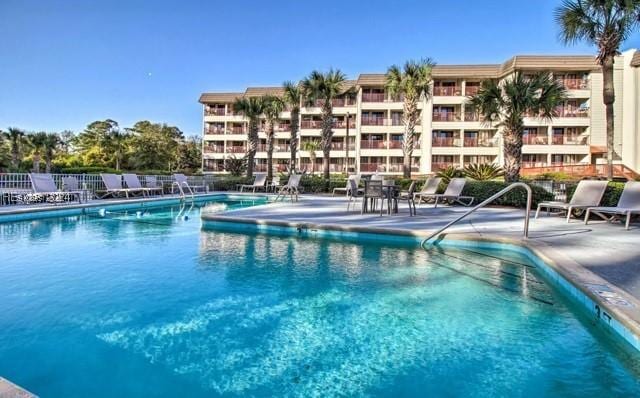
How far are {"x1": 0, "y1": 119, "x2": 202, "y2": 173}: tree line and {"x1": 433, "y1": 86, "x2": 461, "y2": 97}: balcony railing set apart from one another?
2645 centimetres

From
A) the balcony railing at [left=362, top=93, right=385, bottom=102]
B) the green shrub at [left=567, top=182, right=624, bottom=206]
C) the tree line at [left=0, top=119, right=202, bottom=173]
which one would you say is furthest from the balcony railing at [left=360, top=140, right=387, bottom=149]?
the green shrub at [left=567, top=182, right=624, bottom=206]

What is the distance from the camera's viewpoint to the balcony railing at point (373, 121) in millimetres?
37750

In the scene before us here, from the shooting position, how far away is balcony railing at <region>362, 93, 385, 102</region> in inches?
1485

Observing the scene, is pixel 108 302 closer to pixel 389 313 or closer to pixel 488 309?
pixel 389 313

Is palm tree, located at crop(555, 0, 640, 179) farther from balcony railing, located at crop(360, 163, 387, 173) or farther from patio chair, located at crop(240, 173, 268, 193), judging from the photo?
balcony railing, located at crop(360, 163, 387, 173)

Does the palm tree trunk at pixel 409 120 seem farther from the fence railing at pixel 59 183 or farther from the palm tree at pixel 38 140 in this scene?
the palm tree at pixel 38 140

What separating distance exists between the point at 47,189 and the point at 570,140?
3647 cm

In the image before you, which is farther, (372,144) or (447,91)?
(372,144)

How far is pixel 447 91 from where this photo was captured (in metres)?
35.7

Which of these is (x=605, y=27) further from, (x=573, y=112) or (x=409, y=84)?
(x=573, y=112)

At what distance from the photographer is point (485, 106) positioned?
42.3 ft

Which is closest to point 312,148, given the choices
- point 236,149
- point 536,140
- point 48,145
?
point 236,149

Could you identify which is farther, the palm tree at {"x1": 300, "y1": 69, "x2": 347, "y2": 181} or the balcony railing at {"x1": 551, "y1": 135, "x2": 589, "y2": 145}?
the balcony railing at {"x1": 551, "y1": 135, "x2": 589, "y2": 145}

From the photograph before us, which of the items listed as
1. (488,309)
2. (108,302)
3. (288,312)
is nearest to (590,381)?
(488,309)
